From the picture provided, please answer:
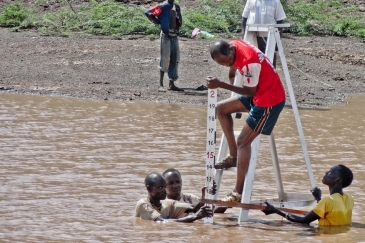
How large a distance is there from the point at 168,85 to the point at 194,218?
337 inches

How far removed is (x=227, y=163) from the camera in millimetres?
7953

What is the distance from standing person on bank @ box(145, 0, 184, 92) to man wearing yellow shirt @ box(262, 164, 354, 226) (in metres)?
8.01

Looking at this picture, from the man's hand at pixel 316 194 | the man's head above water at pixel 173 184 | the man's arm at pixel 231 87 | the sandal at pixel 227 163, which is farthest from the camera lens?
the man's head above water at pixel 173 184

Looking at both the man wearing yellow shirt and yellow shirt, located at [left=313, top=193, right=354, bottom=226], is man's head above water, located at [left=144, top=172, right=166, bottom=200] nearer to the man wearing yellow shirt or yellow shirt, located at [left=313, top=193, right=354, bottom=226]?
the man wearing yellow shirt

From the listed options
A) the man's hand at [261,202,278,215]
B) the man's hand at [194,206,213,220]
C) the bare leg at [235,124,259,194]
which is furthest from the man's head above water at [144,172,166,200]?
the man's hand at [261,202,278,215]

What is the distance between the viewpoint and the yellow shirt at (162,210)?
7.99 meters

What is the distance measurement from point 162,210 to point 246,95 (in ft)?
4.69

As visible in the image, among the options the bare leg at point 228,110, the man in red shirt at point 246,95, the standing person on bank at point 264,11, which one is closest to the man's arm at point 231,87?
the man in red shirt at point 246,95

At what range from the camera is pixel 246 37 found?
323 inches

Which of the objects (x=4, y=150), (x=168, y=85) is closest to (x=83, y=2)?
(x=168, y=85)

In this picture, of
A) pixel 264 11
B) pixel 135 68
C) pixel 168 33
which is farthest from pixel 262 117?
pixel 135 68

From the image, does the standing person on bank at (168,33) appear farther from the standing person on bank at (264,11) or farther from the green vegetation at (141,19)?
the standing person on bank at (264,11)

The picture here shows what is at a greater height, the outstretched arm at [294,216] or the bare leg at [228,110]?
the bare leg at [228,110]

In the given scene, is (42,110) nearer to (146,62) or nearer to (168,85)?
(168,85)
